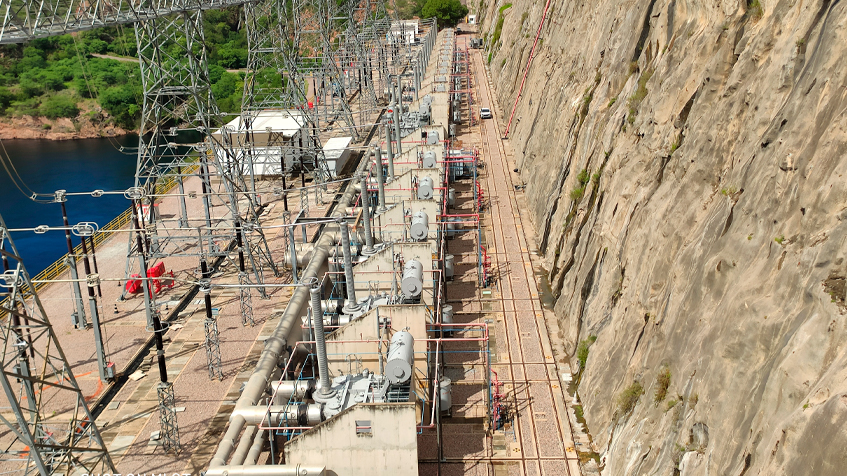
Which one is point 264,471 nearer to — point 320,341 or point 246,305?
point 320,341

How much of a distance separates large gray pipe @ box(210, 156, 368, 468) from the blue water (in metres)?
30.2

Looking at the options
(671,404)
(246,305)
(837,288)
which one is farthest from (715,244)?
(246,305)

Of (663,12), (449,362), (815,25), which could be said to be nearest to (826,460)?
(815,25)

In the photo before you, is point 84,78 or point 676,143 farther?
point 84,78

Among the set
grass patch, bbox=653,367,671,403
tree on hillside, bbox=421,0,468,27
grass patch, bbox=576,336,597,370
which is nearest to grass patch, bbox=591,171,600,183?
grass patch, bbox=576,336,597,370

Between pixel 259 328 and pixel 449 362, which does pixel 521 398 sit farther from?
pixel 259 328

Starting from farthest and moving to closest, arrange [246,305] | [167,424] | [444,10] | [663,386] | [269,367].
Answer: [444,10], [246,305], [269,367], [167,424], [663,386]

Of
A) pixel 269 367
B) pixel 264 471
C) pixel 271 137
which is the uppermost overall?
pixel 271 137

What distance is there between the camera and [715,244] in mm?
18375

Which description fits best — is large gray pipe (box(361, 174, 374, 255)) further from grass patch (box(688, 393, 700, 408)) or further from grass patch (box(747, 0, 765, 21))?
grass patch (box(688, 393, 700, 408))

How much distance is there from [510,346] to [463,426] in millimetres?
5501

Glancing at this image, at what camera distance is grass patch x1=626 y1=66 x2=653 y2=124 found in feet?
91.0

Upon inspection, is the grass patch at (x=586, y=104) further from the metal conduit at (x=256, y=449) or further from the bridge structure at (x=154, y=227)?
the metal conduit at (x=256, y=449)

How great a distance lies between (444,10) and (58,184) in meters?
86.1
